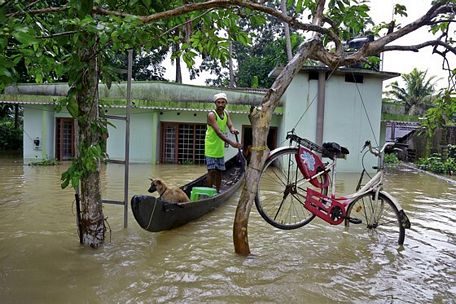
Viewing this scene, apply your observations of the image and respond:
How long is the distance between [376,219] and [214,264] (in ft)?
8.43

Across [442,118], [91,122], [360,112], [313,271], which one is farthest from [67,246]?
[360,112]

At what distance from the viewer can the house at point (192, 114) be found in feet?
46.1

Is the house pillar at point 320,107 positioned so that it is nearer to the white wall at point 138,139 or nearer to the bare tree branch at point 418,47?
the white wall at point 138,139

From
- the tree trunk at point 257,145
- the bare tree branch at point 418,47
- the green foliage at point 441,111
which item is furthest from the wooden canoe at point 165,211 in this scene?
the green foliage at point 441,111

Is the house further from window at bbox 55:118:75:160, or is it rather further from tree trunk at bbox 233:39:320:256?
tree trunk at bbox 233:39:320:256

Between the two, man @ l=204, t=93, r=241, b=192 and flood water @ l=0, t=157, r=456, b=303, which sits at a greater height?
man @ l=204, t=93, r=241, b=192

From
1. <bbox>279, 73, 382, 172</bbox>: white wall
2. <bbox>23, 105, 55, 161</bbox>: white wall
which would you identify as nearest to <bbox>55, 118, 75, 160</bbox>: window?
<bbox>23, 105, 55, 161</bbox>: white wall

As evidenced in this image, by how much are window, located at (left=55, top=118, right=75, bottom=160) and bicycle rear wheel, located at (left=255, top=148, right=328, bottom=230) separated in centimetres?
935

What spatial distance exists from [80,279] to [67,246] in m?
1.09

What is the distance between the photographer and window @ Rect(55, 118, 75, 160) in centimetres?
1540

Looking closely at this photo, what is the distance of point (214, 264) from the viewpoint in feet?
14.0

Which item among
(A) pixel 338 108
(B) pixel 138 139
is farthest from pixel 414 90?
(B) pixel 138 139

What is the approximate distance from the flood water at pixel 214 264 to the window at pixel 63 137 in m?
9.09

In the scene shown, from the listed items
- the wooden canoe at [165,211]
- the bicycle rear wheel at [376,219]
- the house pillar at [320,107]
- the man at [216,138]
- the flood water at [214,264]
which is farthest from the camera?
the house pillar at [320,107]
